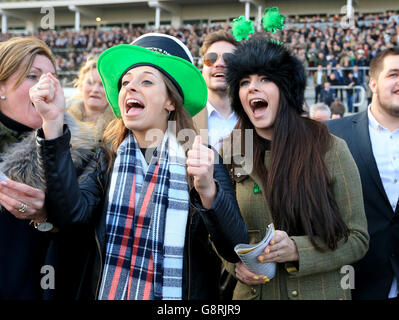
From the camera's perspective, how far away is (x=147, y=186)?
6.58 feet

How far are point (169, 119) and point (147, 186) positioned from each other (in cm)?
40

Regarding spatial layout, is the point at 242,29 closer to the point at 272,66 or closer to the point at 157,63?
the point at 272,66

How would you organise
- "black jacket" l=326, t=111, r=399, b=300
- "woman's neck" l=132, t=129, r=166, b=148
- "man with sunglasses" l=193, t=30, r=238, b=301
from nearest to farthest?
"woman's neck" l=132, t=129, r=166, b=148 < "black jacket" l=326, t=111, r=399, b=300 < "man with sunglasses" l=193, t=30, r=238, b=301

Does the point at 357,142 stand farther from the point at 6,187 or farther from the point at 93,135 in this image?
the point at 6,187

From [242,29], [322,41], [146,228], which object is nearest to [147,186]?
[146,228]

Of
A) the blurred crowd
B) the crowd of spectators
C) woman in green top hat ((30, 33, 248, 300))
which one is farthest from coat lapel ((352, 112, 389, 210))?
the crowd of spectators

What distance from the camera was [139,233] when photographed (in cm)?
193

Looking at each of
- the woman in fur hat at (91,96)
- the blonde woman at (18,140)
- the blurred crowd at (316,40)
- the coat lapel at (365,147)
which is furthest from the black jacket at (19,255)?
the blurred crowd at (316,40)

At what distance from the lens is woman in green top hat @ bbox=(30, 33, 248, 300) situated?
175cm

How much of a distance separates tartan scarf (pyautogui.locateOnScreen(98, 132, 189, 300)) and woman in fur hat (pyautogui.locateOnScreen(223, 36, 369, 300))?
1.16ft

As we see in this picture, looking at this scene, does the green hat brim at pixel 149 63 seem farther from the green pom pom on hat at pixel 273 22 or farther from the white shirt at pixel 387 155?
the white shirt at pixel 387 155

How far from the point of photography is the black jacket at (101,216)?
5.69 ft

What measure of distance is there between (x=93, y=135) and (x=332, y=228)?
50.8 inches

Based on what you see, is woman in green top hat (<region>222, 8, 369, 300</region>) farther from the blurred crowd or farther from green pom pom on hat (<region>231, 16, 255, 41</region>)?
the blurred crowd
